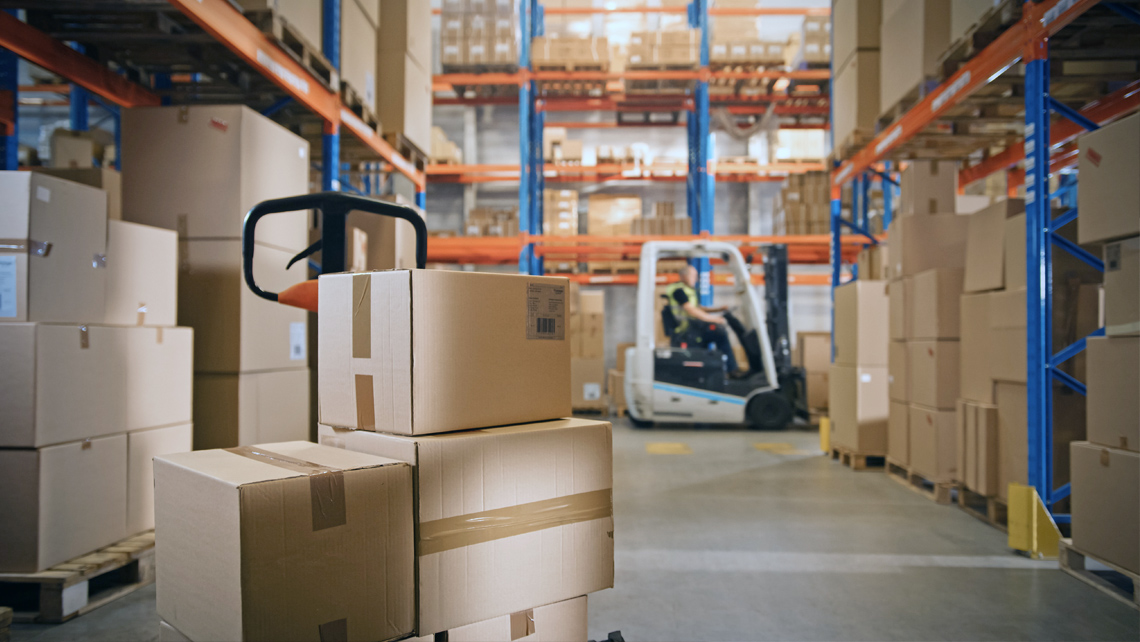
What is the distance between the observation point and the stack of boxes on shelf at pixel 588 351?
9.51 metres

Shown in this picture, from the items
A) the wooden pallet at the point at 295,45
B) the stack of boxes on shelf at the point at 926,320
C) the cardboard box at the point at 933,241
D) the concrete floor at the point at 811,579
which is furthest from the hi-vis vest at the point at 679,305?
the wooden pallet at the point at 295,45

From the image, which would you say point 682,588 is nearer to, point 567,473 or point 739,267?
point 567,473

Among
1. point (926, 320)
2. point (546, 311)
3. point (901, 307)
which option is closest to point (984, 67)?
point (926, 320)

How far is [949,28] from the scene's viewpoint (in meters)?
4.70

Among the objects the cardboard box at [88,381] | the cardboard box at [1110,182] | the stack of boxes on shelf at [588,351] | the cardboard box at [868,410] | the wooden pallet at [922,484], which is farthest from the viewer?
the stack of boxes on shelf at [588,351]

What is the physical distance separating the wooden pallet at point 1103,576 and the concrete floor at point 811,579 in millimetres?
47

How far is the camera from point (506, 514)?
1.55 metres

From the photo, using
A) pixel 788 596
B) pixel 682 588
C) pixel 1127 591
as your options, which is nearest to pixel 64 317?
pixel 682 588

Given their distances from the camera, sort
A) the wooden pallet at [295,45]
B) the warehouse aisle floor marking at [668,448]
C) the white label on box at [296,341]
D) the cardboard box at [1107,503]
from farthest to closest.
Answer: the warehouse aisle floor marking at [668,448]
the white label on box at [296,341]
the wooden pallet at [295,45]
the cardboard box at [1107,503]

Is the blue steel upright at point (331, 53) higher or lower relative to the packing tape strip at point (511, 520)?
higher

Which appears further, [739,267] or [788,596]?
[739,267]

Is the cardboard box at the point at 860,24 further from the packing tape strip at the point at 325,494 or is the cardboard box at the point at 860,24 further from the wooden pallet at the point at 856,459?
the packing tape strip at the point at 325,494

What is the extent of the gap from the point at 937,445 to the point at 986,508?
1.52 feet

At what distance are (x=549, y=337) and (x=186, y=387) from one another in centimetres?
223
